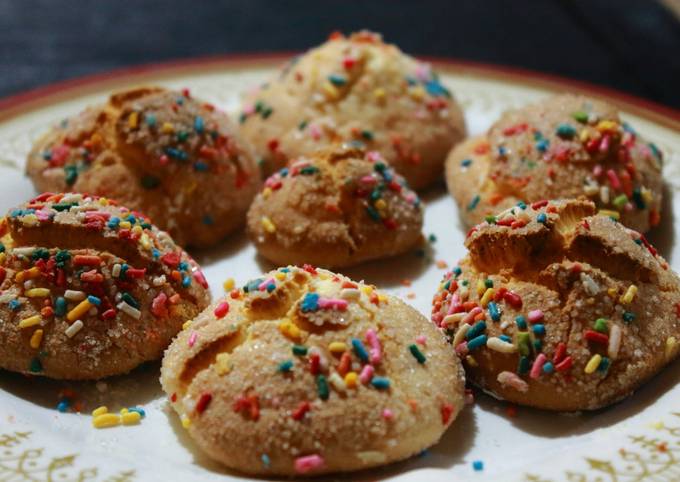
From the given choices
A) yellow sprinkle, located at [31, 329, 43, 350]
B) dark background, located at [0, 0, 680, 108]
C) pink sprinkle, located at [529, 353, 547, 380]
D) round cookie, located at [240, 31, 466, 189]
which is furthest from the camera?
dark background, located at [0, 0, 680, 108]

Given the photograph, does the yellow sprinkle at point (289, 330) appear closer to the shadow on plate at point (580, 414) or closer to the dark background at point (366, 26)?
the shadow on plate at point (580, 414)

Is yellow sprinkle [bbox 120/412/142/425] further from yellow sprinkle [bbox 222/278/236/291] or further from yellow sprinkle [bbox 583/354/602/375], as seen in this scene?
yellow sprinkle [bbox 583/354/602/375]

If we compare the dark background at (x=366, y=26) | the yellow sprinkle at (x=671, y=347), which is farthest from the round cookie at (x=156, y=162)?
the dark background at (x=366, y=26)

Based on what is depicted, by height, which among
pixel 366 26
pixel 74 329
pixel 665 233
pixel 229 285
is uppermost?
pixel 74 329

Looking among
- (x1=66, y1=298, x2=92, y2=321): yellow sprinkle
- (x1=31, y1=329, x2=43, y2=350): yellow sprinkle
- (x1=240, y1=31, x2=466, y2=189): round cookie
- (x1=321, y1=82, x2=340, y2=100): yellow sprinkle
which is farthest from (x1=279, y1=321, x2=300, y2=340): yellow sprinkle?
(x1=321, y1=82, x2=340, y2=100): yellow sprinkle

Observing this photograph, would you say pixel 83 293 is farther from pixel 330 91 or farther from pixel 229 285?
pixel 330 91

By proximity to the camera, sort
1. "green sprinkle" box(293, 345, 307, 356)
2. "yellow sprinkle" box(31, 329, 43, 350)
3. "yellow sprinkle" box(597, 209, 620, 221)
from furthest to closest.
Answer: "yellow sprinkle" box(597, 209, 620, 221) < "yellow sprinkle" box(31, 329, 43, 350) < "green sprinkle" box(293, 345, 307, 356)

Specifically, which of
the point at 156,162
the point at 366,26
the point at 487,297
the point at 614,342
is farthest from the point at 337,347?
the point at 366,26
